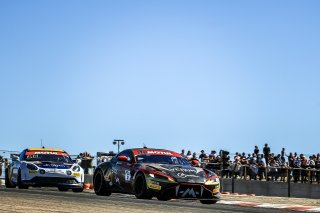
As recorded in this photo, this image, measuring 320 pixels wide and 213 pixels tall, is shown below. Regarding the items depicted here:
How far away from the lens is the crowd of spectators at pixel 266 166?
26891mm

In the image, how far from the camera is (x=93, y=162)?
3238 cm

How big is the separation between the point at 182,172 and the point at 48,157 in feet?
22.2

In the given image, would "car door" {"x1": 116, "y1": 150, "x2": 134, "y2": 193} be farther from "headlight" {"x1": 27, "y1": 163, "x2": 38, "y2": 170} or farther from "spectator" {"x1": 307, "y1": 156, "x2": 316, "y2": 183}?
"spectator" {"x1": 307, "y1": 156, "x2": 316, "y2": 183}

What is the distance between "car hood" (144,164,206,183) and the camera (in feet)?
55.2

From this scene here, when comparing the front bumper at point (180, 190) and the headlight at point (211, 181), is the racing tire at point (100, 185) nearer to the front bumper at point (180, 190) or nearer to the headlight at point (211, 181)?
the front bumper at point (180, 190)

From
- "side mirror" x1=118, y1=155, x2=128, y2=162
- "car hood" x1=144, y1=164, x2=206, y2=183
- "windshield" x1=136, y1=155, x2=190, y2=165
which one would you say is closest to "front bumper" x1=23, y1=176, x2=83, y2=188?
"side mirror" x1=118, y1=155, x2=128, y2=162

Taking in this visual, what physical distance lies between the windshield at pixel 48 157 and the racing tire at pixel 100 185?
3024 mm

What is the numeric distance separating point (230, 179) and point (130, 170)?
36.7 feet

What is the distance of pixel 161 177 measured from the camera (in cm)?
1677

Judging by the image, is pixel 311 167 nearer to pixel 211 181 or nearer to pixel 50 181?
pixel 50 181

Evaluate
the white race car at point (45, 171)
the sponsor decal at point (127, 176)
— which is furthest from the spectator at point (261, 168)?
the sponsor decal at point (127, 176)

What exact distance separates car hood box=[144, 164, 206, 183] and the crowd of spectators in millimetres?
9991

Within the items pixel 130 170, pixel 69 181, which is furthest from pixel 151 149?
pixel 69 181

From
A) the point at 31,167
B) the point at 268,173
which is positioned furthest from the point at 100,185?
the point at 268,173
